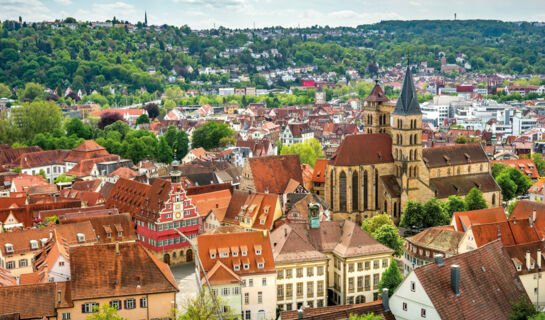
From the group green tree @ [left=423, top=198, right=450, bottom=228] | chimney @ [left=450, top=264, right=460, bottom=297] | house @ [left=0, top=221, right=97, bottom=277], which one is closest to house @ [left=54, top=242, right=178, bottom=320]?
house @ [left=0, top=221, right=97, bottom=277]

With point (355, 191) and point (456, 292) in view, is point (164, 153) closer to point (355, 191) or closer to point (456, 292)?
point (355, 191)

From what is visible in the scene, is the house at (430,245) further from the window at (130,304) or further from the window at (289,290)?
the window at (130,304)

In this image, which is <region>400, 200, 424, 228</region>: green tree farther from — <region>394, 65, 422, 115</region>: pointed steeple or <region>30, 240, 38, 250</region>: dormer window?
<region>30, 240, 38, 250</region>: dormer window

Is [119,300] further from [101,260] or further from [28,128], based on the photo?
[28,128]

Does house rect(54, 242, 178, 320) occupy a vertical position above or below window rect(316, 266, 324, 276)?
above

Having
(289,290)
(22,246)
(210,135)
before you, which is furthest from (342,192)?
(210,135)

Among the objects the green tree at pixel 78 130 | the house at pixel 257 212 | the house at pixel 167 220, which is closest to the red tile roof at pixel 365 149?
the house at pixel 257 212

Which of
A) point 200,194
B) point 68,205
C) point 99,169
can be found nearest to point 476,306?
point 200,194
